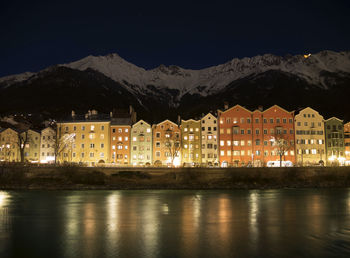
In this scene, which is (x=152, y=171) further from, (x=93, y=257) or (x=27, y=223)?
(x=93, y=257)

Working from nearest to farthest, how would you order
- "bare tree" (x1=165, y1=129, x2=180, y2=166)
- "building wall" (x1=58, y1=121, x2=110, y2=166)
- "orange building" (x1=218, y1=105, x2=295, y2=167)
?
"bare tree" (x1=165, y1=129, x2=180, y2=166)
"orange building" (x1=218, y1=105, x2=295, y2=167)
"building wall" (x1=58, y1=121, x2=110, y2=166)

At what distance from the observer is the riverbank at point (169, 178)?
207 feet

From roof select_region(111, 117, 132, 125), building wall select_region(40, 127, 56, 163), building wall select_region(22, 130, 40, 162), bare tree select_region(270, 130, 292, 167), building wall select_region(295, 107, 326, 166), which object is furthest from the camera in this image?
building wall select_region(22, 130, 40, 162)

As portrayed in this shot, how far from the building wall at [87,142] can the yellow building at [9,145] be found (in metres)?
15.4

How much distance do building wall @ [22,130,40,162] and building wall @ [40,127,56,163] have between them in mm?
1402

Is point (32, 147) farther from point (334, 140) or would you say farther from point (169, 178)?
point (334, 140)

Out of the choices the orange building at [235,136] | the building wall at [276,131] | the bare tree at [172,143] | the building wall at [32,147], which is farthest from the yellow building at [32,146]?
the building wall at [276,131]

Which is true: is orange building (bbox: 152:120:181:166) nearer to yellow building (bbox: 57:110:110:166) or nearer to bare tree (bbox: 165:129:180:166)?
bare tree (bbox: 165:129:180:166)

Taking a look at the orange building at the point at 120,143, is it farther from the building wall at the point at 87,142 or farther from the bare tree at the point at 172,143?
the bare tree at the point at 172,143

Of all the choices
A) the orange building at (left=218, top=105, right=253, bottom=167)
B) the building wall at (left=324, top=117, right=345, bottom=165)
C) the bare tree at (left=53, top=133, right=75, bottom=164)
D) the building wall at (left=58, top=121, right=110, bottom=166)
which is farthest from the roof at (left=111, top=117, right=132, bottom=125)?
the building wall at (left=324, top=117, right=345, bottom=165)

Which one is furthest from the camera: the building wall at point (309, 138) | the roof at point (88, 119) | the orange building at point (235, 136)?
the roof at point (88, 119)

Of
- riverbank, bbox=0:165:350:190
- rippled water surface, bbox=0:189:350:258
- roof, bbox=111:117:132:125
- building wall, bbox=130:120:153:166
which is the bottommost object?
rippled water surface, bbox=0:189:350:258

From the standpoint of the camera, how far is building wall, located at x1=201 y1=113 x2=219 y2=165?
307 ft

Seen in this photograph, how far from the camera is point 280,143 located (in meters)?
85.7
